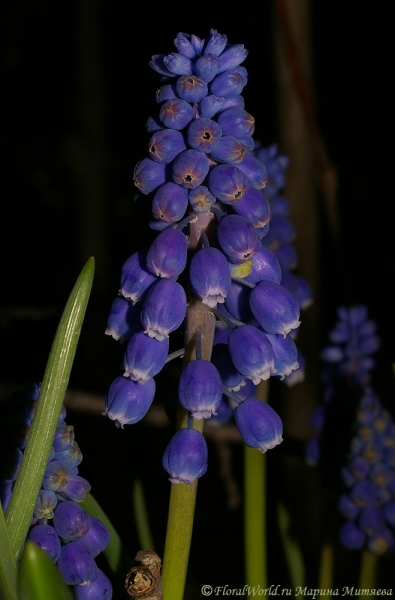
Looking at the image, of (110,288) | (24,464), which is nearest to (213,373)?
(24,464)

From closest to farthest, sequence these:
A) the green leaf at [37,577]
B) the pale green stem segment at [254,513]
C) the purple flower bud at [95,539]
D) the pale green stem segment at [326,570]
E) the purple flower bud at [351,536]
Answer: the green leaf at [37,577]
the purple flower bud at [95,539]
the pale green stem segment at [254,513]
the pale green stem segment at [326,570]
the purple flower bud at [351,536]

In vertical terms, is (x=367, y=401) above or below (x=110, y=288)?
below

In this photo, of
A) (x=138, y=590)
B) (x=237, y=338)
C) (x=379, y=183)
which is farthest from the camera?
(x=379, y=183)

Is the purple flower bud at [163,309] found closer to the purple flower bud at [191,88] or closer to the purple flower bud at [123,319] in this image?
the purple flower bud at [123,319]

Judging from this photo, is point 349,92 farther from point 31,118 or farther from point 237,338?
point 237,338

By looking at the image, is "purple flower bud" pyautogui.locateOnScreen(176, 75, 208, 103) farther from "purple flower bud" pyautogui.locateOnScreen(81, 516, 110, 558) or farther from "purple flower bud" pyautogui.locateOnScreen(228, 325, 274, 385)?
"purple flower bud" pyautogui.locateOnScreen(81, 516, 110, 558)

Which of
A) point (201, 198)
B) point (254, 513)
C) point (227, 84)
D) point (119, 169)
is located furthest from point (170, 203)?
point (119, 169)

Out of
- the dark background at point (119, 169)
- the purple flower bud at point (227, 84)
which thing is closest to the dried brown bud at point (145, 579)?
the purple flower bud at point (227, 84)

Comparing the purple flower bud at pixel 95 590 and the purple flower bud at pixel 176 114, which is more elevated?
the purple flower bud at pixel 176 114
